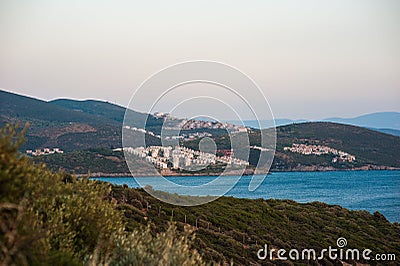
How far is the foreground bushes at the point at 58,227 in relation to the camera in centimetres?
924

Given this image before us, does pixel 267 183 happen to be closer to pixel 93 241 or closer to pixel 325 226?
pixel 325 226

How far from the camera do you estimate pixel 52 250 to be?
1114 cm

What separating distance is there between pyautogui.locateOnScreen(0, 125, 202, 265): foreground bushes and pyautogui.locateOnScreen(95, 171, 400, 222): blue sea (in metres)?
40.2

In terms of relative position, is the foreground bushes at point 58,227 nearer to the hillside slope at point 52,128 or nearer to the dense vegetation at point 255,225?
the dense vegetation at point 255,225

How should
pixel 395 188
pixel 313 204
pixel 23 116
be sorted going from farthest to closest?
pixel 23 116 → pixel 395 188 → pixel 313 204

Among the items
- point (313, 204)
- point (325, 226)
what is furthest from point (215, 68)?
point (313, 204)

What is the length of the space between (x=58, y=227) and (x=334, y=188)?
108 meters

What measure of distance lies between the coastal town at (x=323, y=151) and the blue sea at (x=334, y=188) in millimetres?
4326

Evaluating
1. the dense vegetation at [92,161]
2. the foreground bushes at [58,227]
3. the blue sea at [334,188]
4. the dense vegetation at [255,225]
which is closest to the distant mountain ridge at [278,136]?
the blue sea at [334,188]

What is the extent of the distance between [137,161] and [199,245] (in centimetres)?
1265

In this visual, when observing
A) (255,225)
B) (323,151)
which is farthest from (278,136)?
(255,225)

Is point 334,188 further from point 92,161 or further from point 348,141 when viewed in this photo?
point 348,141

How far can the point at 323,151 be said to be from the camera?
15838 centimetres

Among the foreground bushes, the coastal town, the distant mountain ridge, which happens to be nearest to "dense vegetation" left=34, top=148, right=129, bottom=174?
the distant mountain ridge
